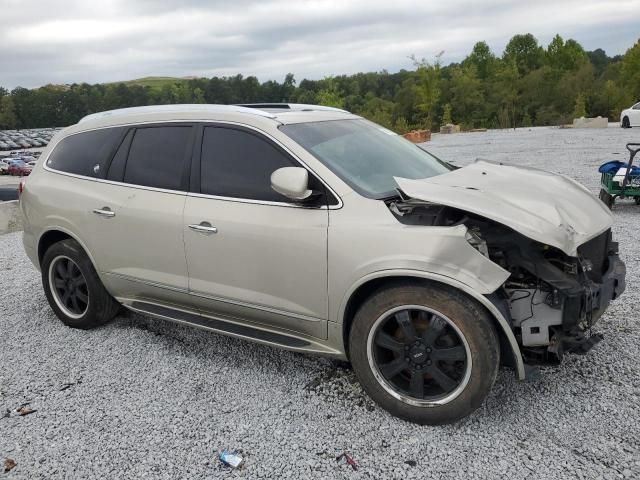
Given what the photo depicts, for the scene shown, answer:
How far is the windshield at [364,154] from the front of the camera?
3367mm

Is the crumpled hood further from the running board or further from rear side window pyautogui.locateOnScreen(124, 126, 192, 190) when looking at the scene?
rear side window pyautogui.locateOnScreen(124, 126, 192, 190)

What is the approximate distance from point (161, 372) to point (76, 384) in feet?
1.88

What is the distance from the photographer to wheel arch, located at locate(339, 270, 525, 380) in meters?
2.76

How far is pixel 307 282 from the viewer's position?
10.6 ft

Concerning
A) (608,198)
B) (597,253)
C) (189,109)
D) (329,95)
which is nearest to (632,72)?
(329,95)

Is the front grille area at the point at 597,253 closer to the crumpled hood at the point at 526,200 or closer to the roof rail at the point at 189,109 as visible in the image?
the crumpled hood at the point at 526,200

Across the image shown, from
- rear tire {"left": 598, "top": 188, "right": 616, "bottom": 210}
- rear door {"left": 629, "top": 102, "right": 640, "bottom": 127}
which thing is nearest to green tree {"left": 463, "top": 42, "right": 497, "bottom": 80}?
rear door {"left": 629, "top": 102, "right": 640, "bottom": 127}

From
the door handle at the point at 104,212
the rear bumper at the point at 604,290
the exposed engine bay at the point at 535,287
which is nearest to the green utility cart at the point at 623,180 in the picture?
the rear bumper at the point at 604,290

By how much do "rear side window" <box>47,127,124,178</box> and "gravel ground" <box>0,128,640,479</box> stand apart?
1.41 meters

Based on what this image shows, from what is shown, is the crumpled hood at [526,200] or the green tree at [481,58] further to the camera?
the green tree at [481,58]

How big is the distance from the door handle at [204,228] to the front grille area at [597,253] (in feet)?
7.44

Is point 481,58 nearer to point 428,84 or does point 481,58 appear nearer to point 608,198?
point 428,84

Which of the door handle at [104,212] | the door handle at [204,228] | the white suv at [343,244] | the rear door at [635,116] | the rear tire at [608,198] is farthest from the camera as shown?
the rear door at [635,116]

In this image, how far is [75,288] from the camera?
4562 millimetres
